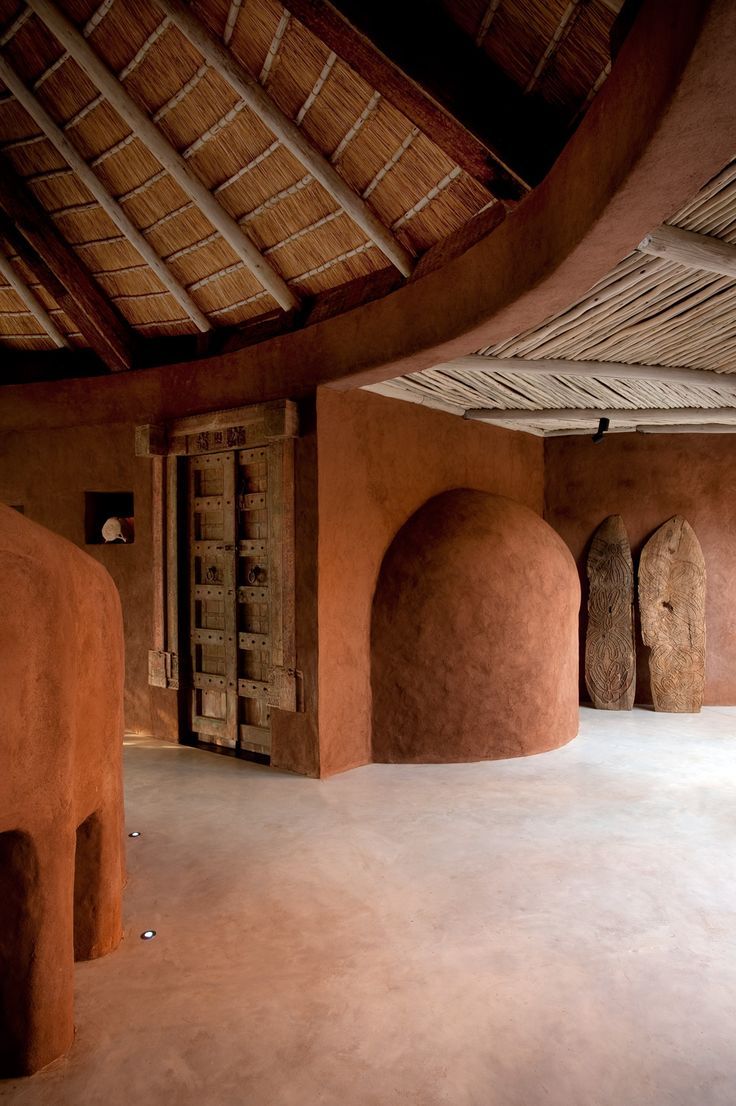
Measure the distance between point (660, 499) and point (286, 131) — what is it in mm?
4859

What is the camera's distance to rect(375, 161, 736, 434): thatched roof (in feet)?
9.59

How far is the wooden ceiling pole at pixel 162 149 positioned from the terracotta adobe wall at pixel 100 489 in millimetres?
1881

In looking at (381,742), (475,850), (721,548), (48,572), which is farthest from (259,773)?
(721,548)

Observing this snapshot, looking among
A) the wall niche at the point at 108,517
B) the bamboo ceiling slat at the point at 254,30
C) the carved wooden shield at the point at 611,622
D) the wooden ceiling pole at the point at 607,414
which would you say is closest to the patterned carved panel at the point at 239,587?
the wall niche at the point at 108,517

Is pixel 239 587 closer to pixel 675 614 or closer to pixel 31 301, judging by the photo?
pixel 31 301

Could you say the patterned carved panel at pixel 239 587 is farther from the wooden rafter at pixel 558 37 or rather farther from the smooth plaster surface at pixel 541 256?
the wooden rafter at pixel 558 37

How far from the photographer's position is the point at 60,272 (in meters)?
5.50

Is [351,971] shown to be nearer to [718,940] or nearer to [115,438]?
[718,940]

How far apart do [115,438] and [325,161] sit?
3.00 metres

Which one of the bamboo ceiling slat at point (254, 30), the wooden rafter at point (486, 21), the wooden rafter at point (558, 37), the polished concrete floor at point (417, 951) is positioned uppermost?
the bamboo ceiling slat at point (254, 30)

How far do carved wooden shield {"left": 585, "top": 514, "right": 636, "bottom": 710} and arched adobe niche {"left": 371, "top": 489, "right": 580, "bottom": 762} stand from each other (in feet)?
5.35

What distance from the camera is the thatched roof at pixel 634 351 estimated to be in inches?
115

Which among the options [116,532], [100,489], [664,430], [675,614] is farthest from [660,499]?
[100,489]

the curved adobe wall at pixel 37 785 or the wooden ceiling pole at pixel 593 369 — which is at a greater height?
the wooden ceiling pole at pixel 593 369
